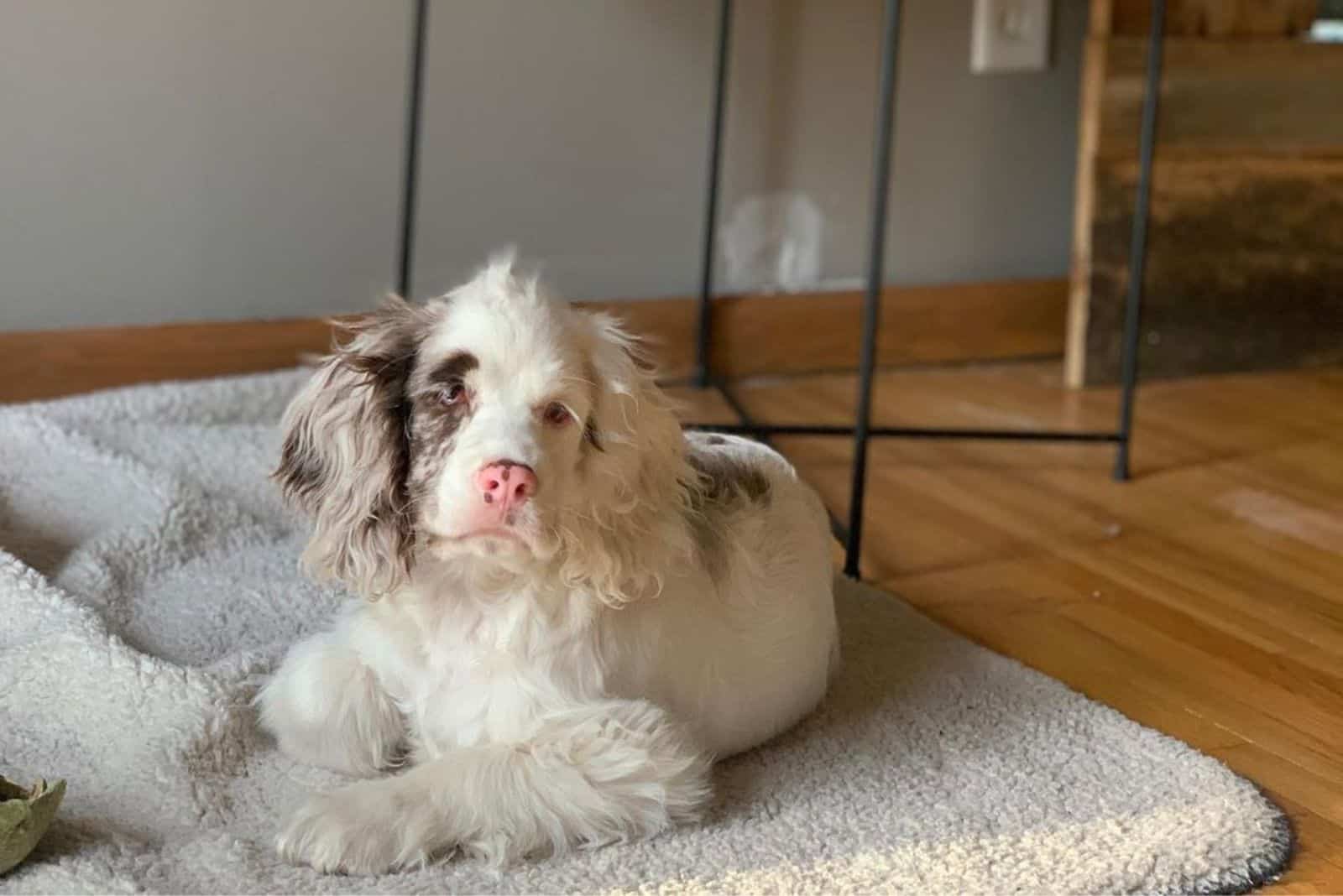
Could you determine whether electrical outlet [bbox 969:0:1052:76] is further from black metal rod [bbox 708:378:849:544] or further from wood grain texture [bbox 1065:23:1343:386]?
black metal rod [bbox 708:378:849:544]

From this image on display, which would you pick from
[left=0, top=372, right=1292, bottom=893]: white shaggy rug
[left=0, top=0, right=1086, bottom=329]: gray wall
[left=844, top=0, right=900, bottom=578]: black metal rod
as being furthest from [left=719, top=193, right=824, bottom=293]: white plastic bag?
[left=0, top=372, right=1292, bottom=893]: white shaggy rug

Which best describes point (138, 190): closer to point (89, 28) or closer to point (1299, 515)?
point (89, 28)

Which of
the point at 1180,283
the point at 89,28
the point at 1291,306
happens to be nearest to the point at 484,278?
the point at 89,28

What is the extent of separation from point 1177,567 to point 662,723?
0.89 metres

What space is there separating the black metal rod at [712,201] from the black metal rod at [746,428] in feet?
0.15

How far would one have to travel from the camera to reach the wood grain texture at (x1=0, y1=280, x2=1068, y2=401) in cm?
201

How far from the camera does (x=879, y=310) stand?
200 cm

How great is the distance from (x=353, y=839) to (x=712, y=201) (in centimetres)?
150

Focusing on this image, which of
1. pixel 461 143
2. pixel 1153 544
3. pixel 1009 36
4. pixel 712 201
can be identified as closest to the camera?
pixel 1153 544

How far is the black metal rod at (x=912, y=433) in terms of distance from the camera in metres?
1.88

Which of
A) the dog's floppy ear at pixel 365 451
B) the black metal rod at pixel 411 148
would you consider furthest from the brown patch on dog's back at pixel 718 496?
the black metal rod at pixel 411 148

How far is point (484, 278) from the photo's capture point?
41.8 inches

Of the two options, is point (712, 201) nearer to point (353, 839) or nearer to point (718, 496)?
point (718, 496)

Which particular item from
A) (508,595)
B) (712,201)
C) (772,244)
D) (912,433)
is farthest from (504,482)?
(772,244)
